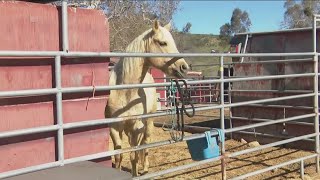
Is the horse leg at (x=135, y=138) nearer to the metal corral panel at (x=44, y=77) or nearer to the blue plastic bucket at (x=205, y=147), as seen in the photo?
the blue plastic bucket at (x=205, y=147)

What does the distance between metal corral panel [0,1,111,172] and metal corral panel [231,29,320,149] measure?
525 centimetres

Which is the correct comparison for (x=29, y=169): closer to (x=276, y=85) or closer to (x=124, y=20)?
(x=276, y=85)

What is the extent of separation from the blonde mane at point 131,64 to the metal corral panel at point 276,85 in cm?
376

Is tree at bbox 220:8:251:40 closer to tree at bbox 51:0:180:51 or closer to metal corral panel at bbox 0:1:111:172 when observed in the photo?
tree at bbox 51:0:180:51

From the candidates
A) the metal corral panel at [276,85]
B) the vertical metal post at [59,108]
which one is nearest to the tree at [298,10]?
the metal corral panel at [276,85]

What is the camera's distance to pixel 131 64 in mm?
5066

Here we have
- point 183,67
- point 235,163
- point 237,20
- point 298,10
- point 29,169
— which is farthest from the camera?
point 237,20

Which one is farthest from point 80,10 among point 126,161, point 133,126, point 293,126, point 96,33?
point 293,126

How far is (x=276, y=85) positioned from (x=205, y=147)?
4.68m

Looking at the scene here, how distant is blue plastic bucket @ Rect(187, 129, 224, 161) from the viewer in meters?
4.12

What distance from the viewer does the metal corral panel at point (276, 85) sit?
7914 millimetres

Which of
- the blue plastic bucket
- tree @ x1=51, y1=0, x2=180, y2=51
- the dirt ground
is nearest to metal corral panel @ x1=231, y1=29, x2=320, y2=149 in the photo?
the dirt ground

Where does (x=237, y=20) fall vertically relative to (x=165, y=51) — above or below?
above

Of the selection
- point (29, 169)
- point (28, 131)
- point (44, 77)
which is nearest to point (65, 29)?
point (44, 77)
